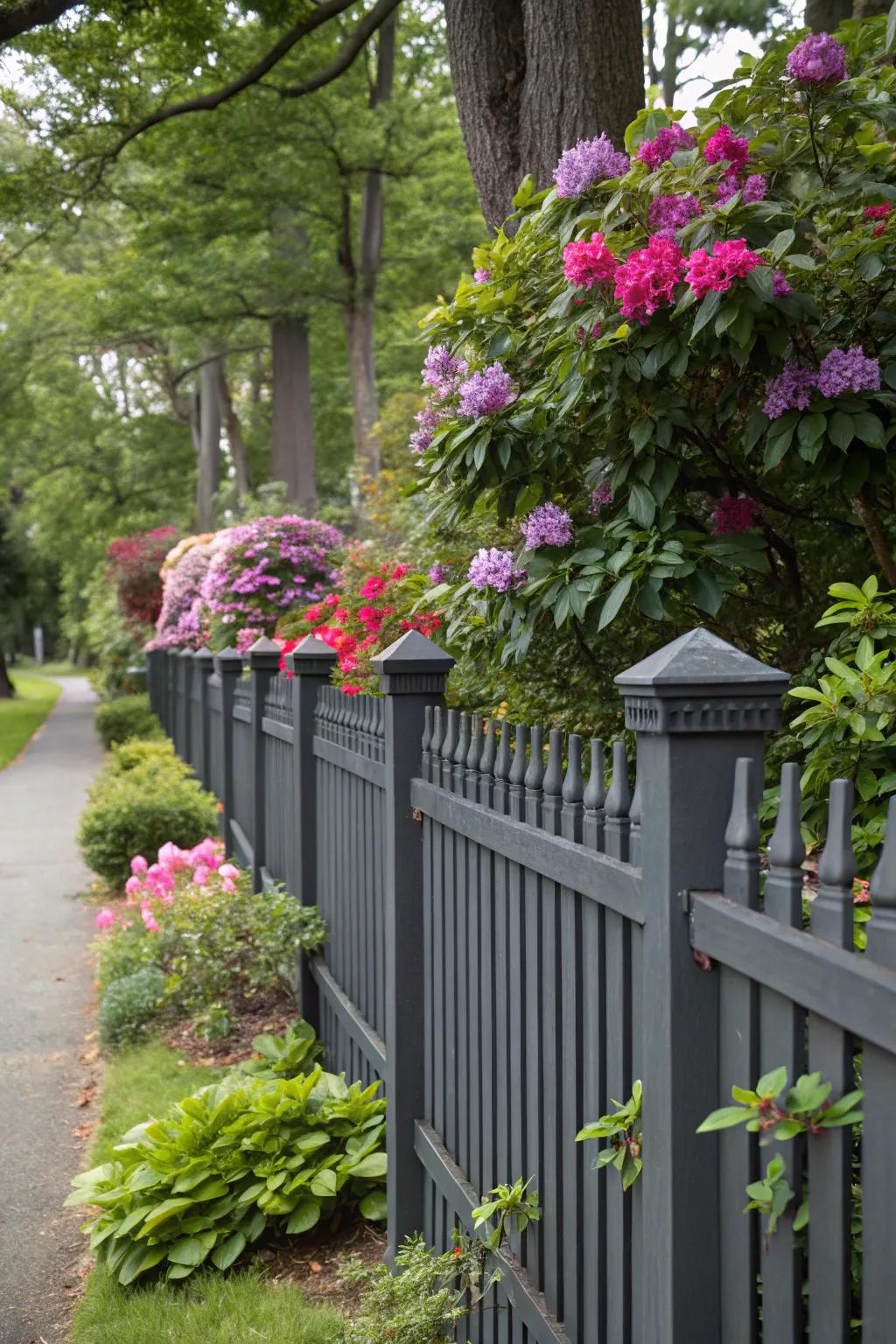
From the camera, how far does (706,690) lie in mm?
1769

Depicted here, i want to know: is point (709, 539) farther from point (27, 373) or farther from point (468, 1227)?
point (27, 373)

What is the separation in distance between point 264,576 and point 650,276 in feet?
32.9

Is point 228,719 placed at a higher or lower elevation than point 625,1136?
higher

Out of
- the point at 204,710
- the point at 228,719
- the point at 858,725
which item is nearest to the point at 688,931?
the point at 858,725

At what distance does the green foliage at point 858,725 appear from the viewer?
2.76 m

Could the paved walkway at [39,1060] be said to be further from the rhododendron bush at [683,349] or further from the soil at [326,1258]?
the rhododendron bush at [683,349]

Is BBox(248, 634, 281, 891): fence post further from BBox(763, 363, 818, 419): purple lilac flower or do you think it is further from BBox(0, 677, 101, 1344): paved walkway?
BBox(763, 363, 818, 419): purple lilac flower

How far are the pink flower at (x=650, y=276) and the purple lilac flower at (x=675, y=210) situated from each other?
0.73ft

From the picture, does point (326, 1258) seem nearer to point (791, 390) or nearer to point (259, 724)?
point (791, 390)

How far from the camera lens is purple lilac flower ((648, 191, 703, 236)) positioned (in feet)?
11.4

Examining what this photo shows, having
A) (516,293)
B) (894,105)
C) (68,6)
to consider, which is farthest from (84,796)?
(894,105)

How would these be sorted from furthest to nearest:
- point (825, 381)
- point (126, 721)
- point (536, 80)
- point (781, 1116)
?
point (126, 721) < point (536, 80) < point (825, 381) < point (781, 1116)

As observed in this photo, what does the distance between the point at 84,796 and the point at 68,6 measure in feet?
33.6

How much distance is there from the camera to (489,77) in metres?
5.77
